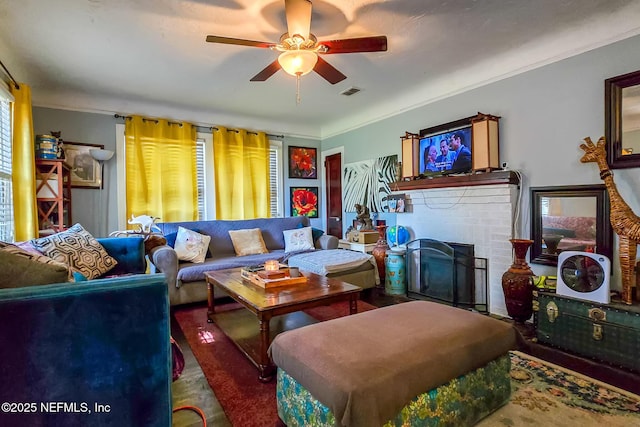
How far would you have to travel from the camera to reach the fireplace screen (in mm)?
3282

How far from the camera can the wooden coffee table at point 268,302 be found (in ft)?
6.53

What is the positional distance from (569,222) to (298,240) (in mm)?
2926

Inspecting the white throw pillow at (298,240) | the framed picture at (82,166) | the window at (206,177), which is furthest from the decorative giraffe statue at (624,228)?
the framed picture at (82,166)

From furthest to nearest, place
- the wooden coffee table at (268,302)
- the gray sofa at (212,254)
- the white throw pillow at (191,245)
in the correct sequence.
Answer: the white throw pillow at (191,245) < the gray sofa at (212,254) < the wooden coffee table at (268,302)

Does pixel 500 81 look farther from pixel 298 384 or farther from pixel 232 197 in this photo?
pixel 232 197

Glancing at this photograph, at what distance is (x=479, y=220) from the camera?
3.26 metres

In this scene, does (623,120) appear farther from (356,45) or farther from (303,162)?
(303,162)

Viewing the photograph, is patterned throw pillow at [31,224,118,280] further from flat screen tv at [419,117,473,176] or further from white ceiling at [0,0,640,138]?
flat screen tv at [419,117,473,176]

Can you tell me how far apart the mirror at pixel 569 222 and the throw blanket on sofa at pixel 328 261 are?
5.49 ft

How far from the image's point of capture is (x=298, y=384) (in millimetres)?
1390

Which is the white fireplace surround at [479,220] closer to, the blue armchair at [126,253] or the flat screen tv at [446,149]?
the flat screen tv at [446,149]

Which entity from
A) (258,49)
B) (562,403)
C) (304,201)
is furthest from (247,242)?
(562,403)

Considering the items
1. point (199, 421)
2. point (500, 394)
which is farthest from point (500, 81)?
point (199, 421)

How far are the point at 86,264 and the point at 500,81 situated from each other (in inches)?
160
